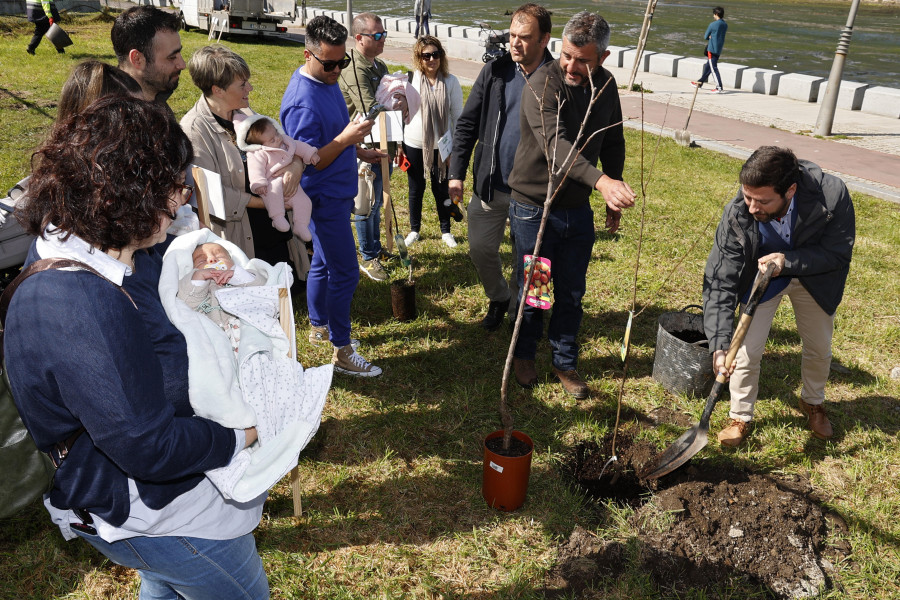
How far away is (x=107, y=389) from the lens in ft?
4.56

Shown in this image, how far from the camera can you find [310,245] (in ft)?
17.1

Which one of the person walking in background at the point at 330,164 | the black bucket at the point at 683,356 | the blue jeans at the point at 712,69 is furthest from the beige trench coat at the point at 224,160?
the blue jeans at the point at 712,69

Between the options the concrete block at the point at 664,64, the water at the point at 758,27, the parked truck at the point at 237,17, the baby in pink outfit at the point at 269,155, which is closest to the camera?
the baby in pink outfit at the point at 269,155

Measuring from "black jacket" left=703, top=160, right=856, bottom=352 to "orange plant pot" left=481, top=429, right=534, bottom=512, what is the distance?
4.35ft

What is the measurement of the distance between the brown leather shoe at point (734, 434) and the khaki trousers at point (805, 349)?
4 centimetres

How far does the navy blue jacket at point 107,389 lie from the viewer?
4.49 feet

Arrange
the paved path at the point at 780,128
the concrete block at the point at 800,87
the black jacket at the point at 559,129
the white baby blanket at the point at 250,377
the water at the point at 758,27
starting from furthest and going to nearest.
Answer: the water at the point at 758,27 < the concrete block at the point at 800,87 < the paved path at the point at 780,128 < the black jacket at the point at 559,129 < the white baby blanket at the point at 250,377

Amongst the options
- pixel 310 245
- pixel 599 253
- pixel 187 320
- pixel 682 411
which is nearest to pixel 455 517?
pixel 682 411

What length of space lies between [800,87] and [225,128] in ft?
50.2

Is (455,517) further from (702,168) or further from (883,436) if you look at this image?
(702,168)

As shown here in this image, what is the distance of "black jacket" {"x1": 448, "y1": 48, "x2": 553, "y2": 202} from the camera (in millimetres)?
4508

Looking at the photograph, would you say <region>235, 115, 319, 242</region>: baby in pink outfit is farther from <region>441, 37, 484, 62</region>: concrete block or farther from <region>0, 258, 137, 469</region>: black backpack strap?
<region>441, 37, 484, 62</region>: concrete block

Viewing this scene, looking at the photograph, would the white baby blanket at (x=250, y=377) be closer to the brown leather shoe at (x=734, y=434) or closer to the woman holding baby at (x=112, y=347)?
the woman holding baby at (x=112, y=347)

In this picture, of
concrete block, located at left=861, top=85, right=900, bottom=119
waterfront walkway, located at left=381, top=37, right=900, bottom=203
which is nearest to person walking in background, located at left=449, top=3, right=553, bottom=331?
waterfront walkway, located at left=381, top=37, right=900, bottom=203
